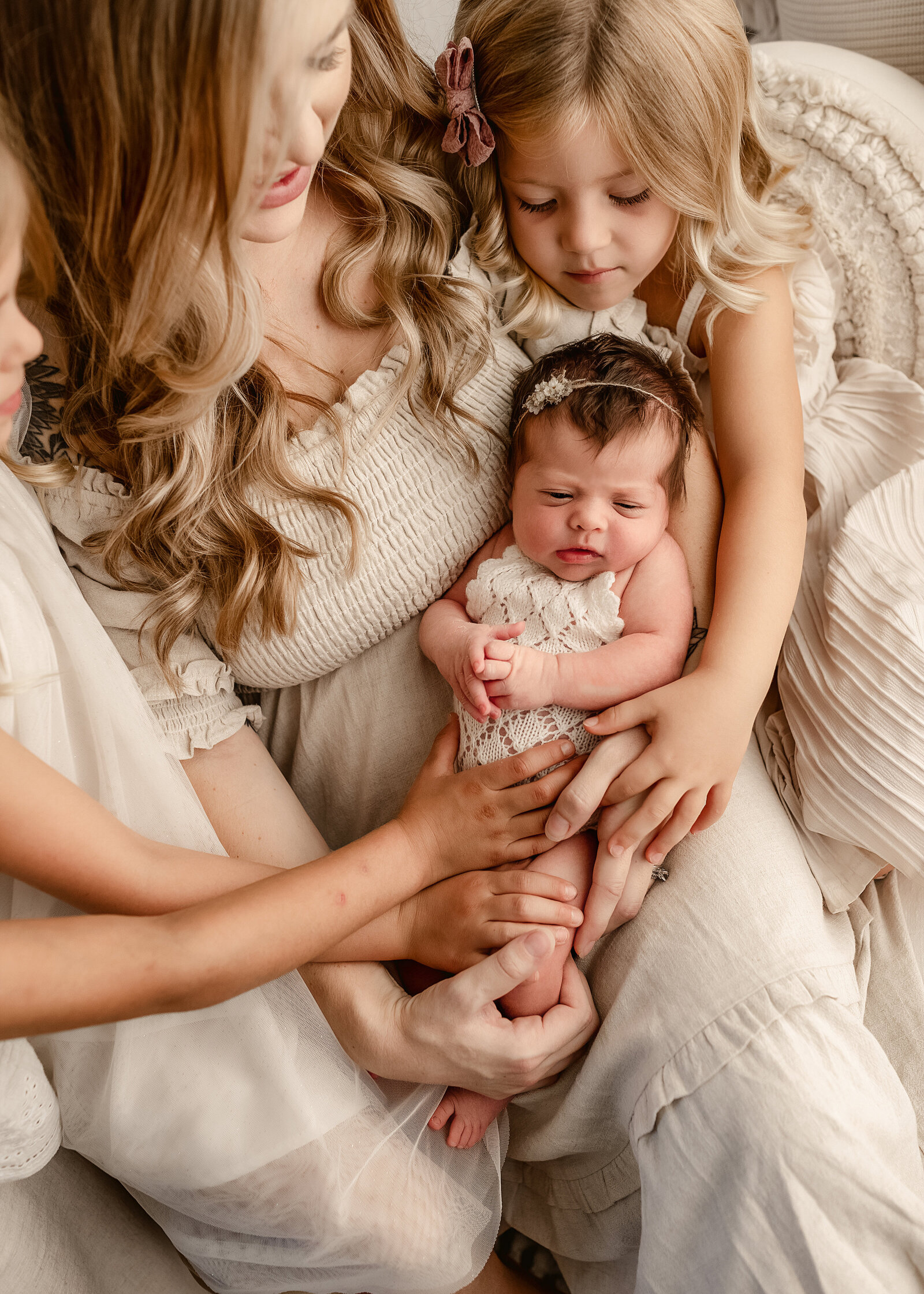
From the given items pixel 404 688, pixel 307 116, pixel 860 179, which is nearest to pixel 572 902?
pixel 404 688

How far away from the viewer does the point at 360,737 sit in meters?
1.20

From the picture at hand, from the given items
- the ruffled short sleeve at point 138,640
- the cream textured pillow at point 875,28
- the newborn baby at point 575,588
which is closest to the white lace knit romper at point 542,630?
the newborn baby at point 575,588

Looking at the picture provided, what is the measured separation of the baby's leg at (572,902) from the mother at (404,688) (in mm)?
65

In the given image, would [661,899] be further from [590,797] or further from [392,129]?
[392,129]

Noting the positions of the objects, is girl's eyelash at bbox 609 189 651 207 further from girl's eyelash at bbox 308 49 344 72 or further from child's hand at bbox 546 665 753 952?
child's hand at bbox 546 665 753 952

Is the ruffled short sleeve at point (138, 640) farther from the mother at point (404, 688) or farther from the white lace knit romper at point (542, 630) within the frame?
the white lace knit romper at point (542, 630)

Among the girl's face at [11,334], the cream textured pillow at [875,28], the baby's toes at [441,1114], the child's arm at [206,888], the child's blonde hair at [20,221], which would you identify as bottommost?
the baby's toes at [441,1114]

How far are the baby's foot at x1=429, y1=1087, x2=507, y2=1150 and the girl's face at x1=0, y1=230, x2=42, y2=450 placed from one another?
839 millimetres

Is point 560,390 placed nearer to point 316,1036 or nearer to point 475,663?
point 475,663

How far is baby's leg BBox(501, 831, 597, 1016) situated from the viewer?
981 mm

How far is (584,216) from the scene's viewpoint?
1.10 m

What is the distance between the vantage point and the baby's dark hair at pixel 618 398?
1078 mm

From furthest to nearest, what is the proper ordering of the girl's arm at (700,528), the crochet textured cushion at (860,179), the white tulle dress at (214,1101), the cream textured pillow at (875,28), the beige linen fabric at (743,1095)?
the cream textured pillow at (875,28)
the crochet textured cushion at (860,179)
the girl's arm at (700,528)
the white tulle dress at (214,1101)
the beige linen fabric at (743,1095)

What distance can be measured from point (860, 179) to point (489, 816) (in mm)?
1054
